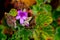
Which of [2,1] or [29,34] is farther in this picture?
[2,1]

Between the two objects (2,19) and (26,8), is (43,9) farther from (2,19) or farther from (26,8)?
(2,19)

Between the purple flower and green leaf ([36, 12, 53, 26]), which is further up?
the purple flower

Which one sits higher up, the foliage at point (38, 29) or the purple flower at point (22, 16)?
the purple flower at point (22, 16)

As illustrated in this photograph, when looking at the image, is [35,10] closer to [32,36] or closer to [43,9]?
[43,9]

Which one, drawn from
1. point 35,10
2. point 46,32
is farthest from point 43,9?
point 46,32

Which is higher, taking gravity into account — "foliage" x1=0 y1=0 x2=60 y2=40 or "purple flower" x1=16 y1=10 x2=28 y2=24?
"purple flower" x1=16 y1=10 x2=28 y2=24

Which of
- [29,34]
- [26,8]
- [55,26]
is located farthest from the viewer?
[55,26]

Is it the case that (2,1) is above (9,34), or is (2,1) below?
above

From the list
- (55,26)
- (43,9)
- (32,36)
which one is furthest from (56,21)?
(32,36)

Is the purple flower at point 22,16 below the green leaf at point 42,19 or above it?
above

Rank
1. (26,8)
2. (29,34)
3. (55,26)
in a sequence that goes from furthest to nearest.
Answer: (55,26) → (26,8) → (29,34)
